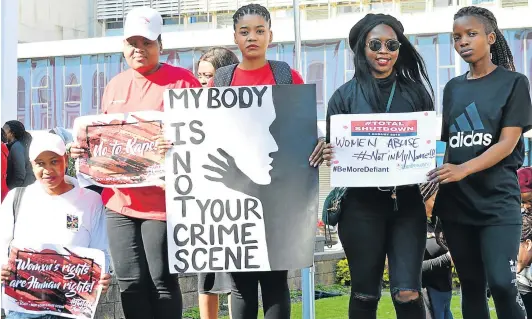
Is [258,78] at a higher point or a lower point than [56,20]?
lower

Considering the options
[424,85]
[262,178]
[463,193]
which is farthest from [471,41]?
[262,178]

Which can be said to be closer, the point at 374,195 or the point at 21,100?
the point at 374,195

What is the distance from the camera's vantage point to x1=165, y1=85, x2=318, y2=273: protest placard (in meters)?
5.14

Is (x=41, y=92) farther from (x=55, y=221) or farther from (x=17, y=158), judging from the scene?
(x=55, y=221)

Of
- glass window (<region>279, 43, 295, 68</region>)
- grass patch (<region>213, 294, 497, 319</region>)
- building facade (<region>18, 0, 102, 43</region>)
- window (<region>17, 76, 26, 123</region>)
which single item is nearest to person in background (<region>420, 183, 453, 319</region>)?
grass patch (<region>213, 294, 497, 319</region>)

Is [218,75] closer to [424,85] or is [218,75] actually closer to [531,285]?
[424,85]

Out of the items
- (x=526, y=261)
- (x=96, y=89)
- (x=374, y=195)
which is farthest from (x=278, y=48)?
(x=374, y=195)

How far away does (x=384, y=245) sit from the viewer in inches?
202

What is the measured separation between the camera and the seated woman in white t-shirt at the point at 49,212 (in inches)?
207

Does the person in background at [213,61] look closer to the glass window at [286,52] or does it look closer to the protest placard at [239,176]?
the protest placard at [239,176]

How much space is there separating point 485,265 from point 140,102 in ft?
6.18

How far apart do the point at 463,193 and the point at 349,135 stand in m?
0.64

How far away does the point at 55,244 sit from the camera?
5.22 meters

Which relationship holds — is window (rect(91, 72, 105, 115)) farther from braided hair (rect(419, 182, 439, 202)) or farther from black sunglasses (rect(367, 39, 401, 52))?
black sunglasses (rect(367, 39, 401, 52))
